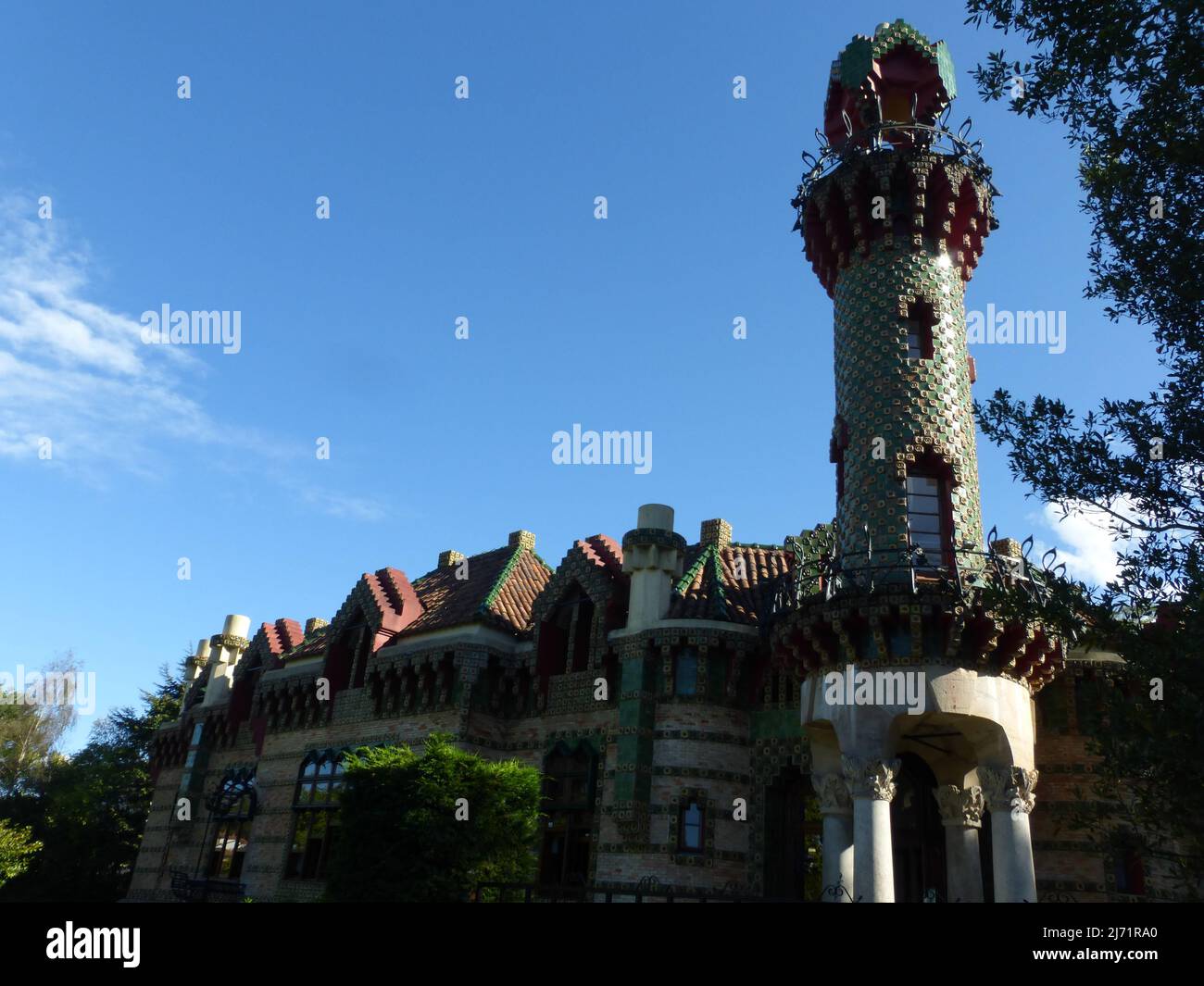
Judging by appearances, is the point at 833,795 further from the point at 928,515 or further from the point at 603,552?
the point at 603,552

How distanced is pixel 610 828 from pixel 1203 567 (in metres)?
12.6

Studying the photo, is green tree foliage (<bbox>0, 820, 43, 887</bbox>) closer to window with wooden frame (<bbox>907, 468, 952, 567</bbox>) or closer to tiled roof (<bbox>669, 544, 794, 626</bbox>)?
tiled roof (<bbox>669, 544, 794, 626</bbox>)

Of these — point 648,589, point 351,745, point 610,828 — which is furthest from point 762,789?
point 351,745

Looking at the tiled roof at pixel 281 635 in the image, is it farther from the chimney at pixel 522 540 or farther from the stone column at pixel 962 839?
the stone column at pixel 962 839

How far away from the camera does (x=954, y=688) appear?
1468 centimetres

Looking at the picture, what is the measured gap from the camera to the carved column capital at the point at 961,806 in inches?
620

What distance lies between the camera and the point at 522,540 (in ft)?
89.4

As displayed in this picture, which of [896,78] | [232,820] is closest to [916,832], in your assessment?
[896,78]

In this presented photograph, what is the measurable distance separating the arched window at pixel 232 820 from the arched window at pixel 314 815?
2508 millimetres

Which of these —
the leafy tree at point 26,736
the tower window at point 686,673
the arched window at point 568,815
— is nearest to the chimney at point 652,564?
the tower window at point 686,673

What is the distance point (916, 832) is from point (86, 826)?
3601cm

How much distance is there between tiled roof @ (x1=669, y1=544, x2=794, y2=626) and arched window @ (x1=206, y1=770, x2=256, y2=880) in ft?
50.7
